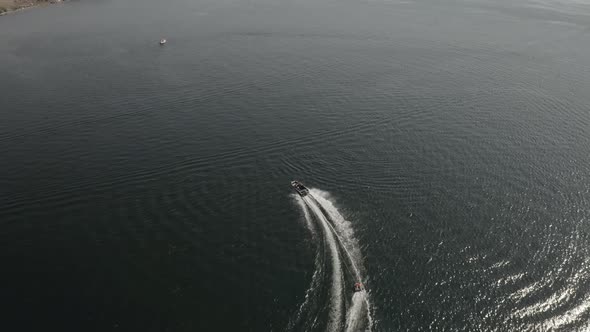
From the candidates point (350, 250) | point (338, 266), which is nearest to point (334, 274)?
point (338, 266)

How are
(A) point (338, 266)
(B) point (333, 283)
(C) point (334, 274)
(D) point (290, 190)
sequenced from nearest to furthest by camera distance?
(B) point (333, 283) → (C) point (334, 274) → (A) point (338, 266) → (D) point (290, 190)

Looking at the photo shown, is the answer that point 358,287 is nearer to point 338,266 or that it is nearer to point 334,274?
point 334,274

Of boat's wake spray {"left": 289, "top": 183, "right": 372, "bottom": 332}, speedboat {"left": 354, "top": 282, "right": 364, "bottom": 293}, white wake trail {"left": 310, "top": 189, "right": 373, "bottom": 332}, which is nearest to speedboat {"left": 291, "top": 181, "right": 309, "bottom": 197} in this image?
white wake trail {"left": 310, "top": 189, "right": 373, "bottom": 332}

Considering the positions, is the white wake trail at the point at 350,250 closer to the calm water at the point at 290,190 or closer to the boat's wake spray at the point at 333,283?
the boat's wake spray at the point at 333,283

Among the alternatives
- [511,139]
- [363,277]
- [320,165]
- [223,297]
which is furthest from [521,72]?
[223,297]

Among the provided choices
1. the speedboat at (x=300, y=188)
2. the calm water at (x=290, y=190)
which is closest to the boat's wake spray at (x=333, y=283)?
the calm water at (x=290, y=190)
